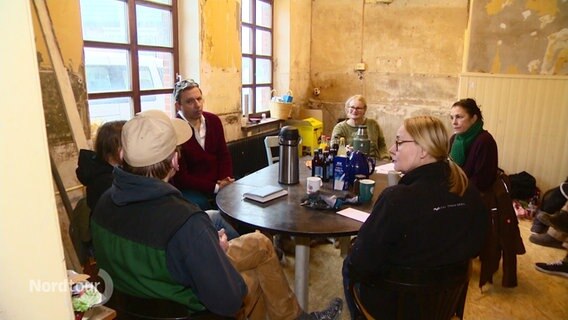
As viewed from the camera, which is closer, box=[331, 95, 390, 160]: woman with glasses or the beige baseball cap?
the beige baseball cap

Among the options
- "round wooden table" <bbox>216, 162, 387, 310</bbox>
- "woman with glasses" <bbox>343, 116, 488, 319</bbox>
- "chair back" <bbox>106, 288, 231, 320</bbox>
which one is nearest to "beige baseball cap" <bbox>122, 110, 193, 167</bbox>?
"chair back" <bbox>106, 288, 231, 320</bbox>

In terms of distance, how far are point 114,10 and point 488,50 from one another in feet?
13.5

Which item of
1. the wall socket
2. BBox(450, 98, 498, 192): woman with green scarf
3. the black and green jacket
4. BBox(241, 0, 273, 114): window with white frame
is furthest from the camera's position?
the wall socket

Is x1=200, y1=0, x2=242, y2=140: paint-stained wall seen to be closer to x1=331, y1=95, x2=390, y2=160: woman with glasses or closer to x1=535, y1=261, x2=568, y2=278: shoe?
x1=331, y1=95, x2=390, y2=160: woman with glasses

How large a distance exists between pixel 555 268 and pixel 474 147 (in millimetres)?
1257

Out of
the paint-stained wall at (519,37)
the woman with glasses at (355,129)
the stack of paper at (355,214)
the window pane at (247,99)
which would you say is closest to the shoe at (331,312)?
the stack of paper at (355,214)

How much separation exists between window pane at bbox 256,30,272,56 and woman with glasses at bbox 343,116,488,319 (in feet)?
12.4

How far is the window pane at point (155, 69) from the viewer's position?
3357mm

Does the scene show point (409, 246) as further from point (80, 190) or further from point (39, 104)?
point (80, 190)

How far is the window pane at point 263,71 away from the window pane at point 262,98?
0.34ft

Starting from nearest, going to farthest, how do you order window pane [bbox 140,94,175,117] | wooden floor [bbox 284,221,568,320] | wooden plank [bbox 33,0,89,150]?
wooden plank [bbox 33,0,89,150] < wooden floor [bbox 284,221,568,320] < window pane [bbox 140,94,175,117]

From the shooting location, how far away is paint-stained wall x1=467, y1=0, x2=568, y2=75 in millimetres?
4434

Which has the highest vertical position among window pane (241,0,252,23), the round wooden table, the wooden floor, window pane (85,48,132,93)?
window pane (241,0,252,23)

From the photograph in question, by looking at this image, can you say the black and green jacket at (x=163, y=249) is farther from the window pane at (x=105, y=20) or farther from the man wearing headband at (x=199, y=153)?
the window pane at (x=105, y=20)
